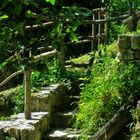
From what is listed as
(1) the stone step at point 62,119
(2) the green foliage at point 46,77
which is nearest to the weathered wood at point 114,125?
(1) the stone step at point 62,119

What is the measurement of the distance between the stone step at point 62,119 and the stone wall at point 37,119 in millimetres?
107

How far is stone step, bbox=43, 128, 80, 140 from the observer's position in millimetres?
5950

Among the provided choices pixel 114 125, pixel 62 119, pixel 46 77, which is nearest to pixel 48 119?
pixel 62 119

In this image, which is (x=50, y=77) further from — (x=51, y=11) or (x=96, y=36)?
(x=51, y=11)

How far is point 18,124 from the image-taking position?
5887 millimetres

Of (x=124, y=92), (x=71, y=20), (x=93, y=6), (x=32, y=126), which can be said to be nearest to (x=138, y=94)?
(x=124, y=92)

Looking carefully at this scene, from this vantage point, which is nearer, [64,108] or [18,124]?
[18,124]

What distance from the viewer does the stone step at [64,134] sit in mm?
5950

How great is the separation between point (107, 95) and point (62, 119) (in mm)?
1192

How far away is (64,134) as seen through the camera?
20.0ft

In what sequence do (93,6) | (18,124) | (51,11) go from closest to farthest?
(51,11) → (18,124) → (93,6)

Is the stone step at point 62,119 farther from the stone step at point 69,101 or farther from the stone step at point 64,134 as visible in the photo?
the stone step at point 69,101

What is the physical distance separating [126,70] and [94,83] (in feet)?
1.90

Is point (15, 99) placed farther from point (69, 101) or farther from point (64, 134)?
point (64, 134)
